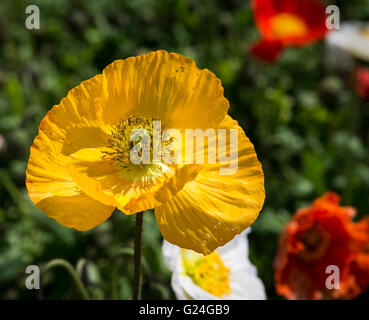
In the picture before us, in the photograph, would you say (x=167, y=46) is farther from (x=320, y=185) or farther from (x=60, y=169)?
(x=60, y=169)

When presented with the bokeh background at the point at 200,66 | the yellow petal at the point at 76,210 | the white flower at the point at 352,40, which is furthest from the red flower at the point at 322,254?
the white flower at the point at 352,40

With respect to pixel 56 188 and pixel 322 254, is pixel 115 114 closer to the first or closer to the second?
pixel 56 188

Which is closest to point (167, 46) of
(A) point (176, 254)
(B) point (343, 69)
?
(B) point (343, 69)

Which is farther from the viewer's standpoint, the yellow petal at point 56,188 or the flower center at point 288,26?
the flower center at point 288,26

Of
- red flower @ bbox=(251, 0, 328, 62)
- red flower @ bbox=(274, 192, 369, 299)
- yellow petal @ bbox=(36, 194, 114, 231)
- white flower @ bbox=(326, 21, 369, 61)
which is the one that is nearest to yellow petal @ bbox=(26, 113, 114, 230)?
yellow petal @ bbox=(36, 194, 114, 231)

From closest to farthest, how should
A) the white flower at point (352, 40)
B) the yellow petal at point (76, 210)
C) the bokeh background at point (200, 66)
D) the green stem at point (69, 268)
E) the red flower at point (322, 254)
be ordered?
the yellow petal at point (76, 210), the green stem at point (69, 268), the red flower at point (322, 254), the bokeh background at point (200, 66), the white flower at point (352, 40)

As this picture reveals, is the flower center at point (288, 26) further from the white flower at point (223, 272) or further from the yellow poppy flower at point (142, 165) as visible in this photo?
the yellow poppy flower at point (142, 165)
